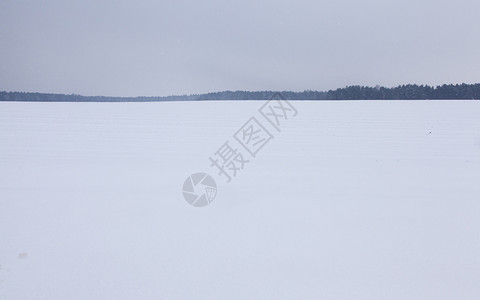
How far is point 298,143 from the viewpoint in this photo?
20.5 ft

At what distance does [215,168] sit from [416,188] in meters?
2.56

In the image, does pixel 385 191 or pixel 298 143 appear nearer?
pixel 385 191

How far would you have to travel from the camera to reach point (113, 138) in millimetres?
6645

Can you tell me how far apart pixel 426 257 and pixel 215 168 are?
115 inches

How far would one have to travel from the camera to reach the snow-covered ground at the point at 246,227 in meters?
1.62

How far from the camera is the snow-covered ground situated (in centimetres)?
162

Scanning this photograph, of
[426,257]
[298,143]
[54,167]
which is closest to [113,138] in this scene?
[54,167]

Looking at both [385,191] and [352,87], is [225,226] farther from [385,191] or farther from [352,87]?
[352,87]

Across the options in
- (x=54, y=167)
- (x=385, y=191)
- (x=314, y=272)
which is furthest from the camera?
(x=54, y=167)

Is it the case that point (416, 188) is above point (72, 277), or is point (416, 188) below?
above

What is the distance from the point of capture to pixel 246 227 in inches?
90.7

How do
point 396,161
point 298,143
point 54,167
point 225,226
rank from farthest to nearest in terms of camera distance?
point 298,143
point 396,161
point 54,167
point 225,226

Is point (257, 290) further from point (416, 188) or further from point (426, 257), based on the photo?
point (416, 188)

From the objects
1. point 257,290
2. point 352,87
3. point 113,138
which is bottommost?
point 113,138
